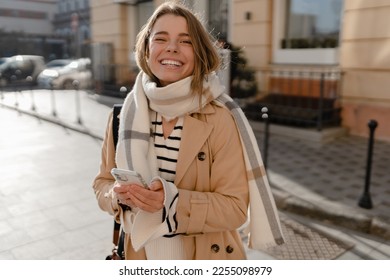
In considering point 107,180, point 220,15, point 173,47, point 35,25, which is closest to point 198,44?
point 173,47

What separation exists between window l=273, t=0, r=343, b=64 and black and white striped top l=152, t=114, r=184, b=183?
698 cm

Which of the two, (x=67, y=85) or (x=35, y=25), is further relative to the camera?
(x=67, y=85)

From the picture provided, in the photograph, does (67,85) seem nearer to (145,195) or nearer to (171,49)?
(171,49)

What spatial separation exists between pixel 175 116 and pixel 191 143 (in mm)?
136

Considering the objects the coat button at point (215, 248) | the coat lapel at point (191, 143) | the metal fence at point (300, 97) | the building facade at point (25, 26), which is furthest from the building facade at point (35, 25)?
the metal fence at point (300, 97)

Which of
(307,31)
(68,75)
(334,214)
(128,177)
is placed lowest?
(334,214)

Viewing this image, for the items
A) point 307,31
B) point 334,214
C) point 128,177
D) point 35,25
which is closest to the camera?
point 128,177

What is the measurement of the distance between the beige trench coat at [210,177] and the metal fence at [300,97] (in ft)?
19.4

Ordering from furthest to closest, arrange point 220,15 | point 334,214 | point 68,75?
point 68,75, point 220,15, point 334,214

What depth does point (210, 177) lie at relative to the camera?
149 cm

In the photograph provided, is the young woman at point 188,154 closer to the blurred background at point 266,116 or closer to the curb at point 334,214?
the blurred background at point 266,116

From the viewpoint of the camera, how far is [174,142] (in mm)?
1526

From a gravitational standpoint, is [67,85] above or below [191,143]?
below

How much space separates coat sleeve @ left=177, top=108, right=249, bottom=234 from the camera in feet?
4.63
